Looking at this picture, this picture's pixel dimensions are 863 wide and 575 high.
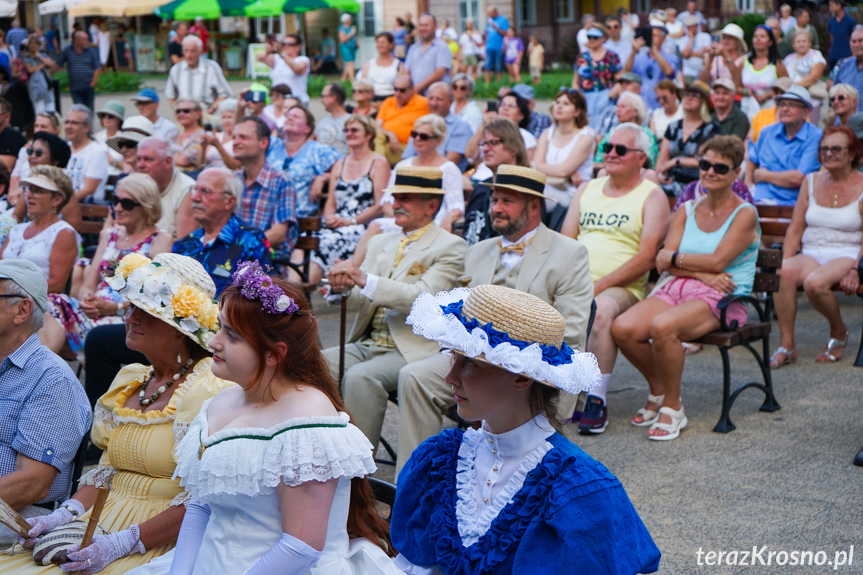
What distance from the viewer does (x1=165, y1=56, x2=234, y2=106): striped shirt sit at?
1340 cm

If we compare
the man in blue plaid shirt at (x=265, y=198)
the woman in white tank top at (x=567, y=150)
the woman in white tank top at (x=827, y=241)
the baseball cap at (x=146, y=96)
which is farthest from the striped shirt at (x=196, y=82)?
the woman in white tank top at (x=827, y=241)

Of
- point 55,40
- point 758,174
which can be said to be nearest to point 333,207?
point 758,174

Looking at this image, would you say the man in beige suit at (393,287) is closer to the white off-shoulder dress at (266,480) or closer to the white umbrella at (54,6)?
the white off-shoulder dress at (266,480)

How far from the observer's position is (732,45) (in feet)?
40.1

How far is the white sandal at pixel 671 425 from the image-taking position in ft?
18.1

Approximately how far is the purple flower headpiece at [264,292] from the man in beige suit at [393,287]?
1965mm

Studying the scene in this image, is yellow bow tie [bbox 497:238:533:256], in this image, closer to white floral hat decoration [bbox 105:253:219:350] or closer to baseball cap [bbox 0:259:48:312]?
white floral hat decoration [bbox 105:253:219:350]

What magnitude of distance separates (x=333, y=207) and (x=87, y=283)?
2.44 metres

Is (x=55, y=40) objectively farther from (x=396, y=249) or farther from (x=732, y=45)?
(x=396, y=249)

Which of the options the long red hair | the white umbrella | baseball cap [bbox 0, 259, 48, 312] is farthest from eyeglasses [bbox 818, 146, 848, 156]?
the white umbrella

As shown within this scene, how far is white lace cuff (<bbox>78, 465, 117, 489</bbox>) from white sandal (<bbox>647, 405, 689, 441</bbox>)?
10.4ft

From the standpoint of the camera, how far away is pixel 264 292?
107 inches

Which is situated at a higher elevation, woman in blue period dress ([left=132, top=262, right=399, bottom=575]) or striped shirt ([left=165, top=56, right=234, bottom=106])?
striped shirt ([left=165, top=56, right=234, bottom=106])

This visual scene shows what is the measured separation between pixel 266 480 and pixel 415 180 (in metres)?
→ 2.98
